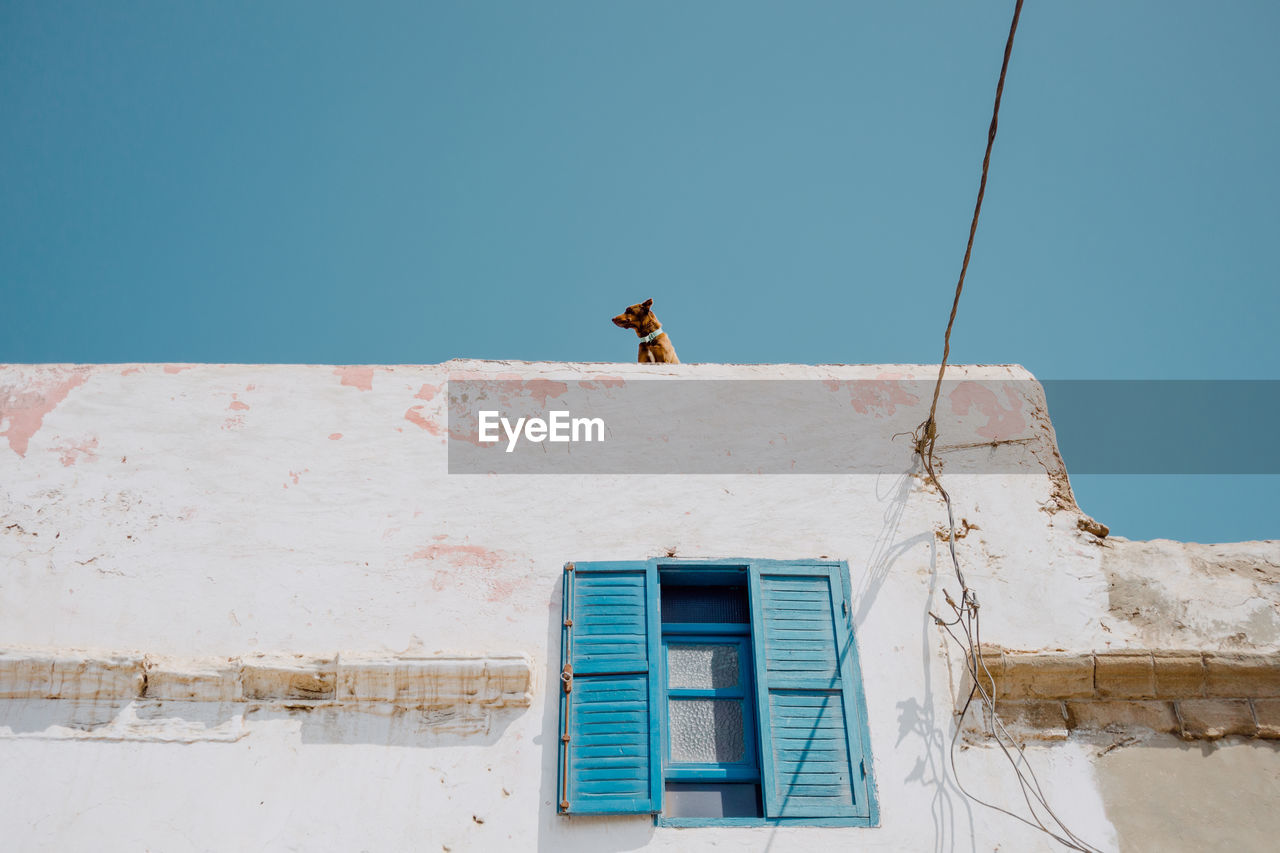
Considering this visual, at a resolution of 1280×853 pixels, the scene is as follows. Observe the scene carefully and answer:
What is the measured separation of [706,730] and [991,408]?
2643 mm

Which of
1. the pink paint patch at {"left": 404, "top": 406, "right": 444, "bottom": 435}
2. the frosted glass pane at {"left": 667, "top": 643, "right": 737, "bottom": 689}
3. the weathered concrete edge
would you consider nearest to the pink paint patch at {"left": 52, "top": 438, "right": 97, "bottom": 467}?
the pink paint patch at {"left": 404, "top": 406, "right": 444, "bottom": 435}

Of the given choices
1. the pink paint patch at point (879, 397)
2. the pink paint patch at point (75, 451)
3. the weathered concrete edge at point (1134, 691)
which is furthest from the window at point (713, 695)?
the pink paint patch at point (75, 451)

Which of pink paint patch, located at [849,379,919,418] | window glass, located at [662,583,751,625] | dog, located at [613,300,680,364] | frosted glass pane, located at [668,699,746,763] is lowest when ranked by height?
frosted glass pane, located at [668,699,746,763]

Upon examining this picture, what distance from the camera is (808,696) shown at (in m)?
5.15

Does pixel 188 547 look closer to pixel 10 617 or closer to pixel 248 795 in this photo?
pixel 10 617

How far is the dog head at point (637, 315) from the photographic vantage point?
717 centimetres

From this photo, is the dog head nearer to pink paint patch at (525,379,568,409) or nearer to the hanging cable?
pink paint patch at (525,379,568,409)

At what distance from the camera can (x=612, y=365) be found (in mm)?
6395

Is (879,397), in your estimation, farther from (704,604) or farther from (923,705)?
(923,705)

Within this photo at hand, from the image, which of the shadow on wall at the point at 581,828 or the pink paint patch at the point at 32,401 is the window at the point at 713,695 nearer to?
the shadow on wall at the point at 581,828

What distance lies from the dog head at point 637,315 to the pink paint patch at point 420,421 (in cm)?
173

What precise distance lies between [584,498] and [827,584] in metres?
1.38

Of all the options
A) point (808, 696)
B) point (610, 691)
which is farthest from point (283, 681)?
point (808, 696)

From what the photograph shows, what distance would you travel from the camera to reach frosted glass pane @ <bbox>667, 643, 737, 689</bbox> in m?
5.33
